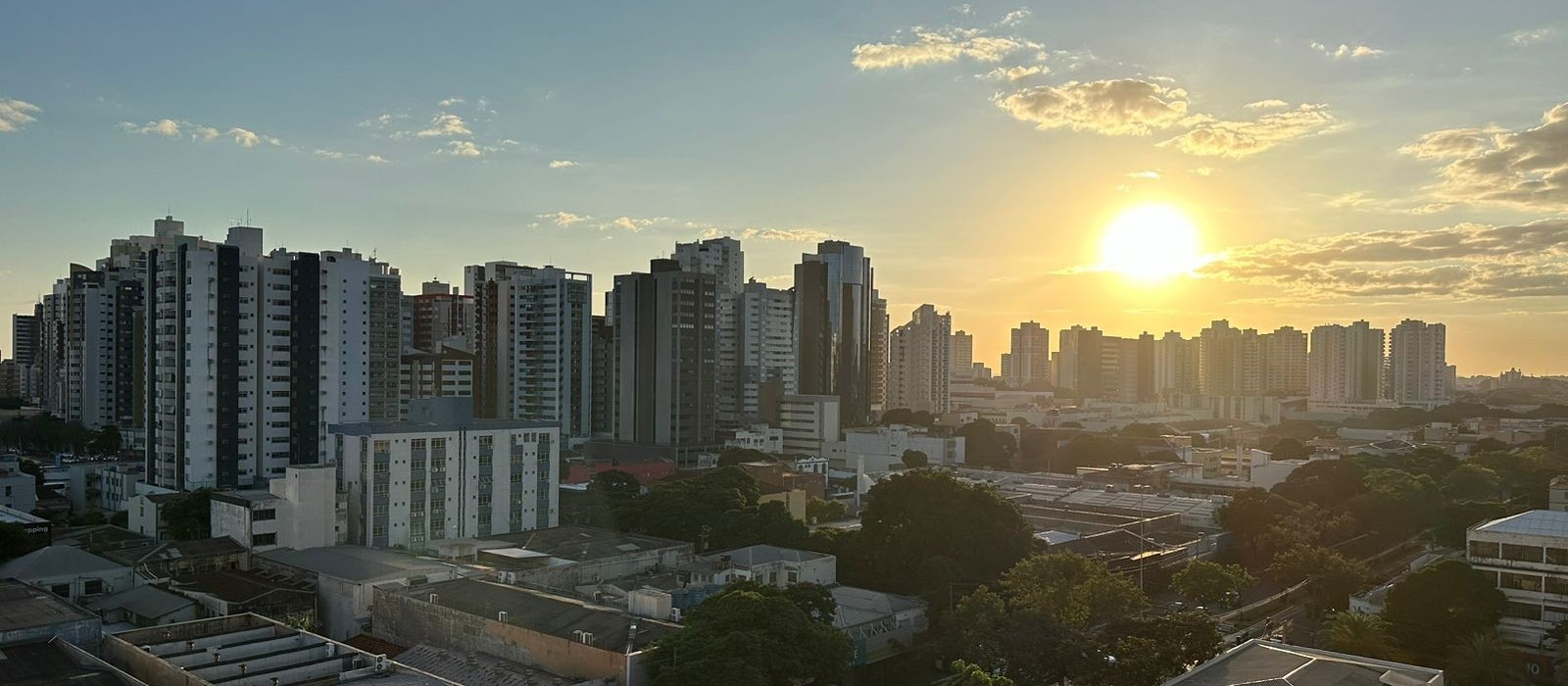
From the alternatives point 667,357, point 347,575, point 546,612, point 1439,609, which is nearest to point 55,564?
point 347,575

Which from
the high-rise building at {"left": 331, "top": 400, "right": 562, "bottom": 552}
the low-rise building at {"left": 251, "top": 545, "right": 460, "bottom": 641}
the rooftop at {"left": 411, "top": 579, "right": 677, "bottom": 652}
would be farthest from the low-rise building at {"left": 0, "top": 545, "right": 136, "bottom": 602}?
the rooftop at {"left": 411, "top": 579, "right": 677, "bottom": 652}

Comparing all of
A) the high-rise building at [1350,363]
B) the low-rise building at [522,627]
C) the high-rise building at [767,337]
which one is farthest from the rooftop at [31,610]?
the high-rise building at [1350,363]

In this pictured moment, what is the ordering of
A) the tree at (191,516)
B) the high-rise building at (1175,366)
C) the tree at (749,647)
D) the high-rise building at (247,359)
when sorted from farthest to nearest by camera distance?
1. the high-rise building at (1175,366)
2. the high-rise building at (247,359)
3. the tree at (191,516)
4. the tree at (749,647)

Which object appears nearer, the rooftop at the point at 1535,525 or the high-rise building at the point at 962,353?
the rooftop at the point at 1535,525

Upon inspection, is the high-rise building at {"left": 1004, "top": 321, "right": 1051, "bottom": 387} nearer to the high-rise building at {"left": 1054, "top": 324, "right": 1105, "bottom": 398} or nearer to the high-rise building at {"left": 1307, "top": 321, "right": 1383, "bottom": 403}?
the high-rise building at {"left": 1054, "top": 324, "right": 1105, "bottom": 398}

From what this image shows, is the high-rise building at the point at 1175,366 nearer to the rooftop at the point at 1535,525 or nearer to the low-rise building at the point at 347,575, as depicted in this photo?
the rooftop at the point at 1535,525

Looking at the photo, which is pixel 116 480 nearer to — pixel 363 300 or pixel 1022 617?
pixel 363 300

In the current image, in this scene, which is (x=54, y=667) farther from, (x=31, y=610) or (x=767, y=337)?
(x=767, y=337)
